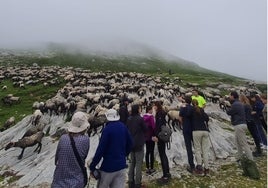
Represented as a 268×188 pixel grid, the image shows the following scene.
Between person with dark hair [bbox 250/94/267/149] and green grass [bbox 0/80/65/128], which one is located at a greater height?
person with dark hair [bbox 250/94/267/149]

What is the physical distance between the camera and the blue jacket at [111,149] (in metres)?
9.76

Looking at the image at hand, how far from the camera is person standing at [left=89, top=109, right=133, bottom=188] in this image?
978 cm

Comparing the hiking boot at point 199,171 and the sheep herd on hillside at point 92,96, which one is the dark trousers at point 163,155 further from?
the sheep herd on hillside at point 92,96

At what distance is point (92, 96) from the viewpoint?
35344mm

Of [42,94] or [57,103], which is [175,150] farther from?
[42,94]

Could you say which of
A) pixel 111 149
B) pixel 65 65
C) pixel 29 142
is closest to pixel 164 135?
pixel 111 149

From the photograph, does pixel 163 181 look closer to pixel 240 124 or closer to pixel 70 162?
pixel 240 124

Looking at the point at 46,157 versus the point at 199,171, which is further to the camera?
the point at 46,157

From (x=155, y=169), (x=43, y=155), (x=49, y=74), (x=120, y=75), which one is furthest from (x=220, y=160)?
(x=49, y=74)

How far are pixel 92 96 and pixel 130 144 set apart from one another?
25.2 meters

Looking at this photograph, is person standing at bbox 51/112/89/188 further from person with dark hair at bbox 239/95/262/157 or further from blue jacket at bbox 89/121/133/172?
person with dark hair at bbox 239/95/262/157

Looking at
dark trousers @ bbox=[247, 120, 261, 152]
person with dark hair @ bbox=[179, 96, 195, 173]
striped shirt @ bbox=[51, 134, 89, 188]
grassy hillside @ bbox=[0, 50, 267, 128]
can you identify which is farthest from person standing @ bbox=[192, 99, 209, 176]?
grassy hillside @ bbox=[0, 50, 267, 128]

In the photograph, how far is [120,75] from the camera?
216 feet

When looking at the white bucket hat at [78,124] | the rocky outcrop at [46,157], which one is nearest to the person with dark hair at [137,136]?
the rocky outcrop at [46,157]
